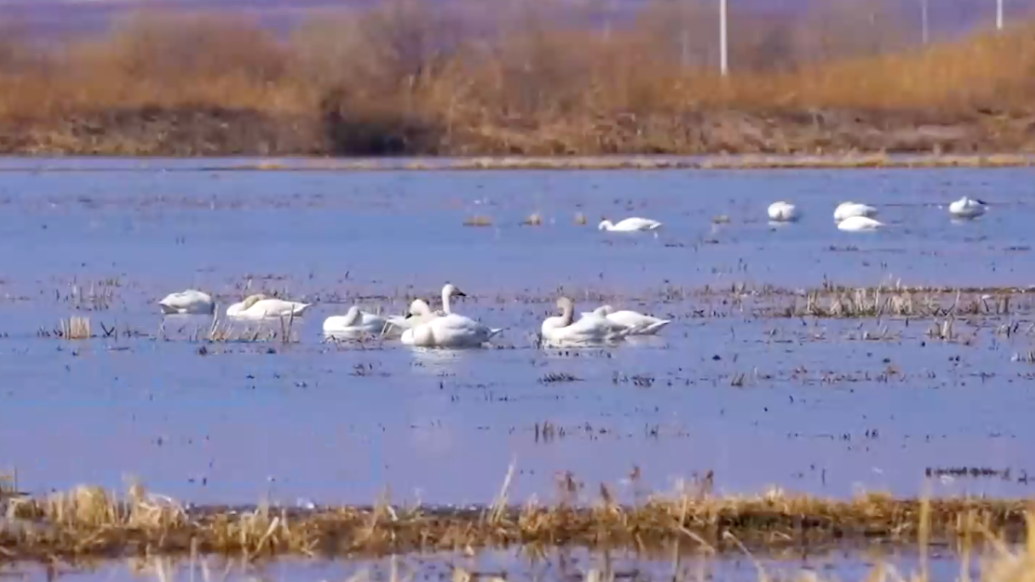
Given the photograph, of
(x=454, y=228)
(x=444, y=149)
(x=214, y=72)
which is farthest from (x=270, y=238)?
(x=214, y=72)

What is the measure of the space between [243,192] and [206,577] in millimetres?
30750

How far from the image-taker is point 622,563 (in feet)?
28.5

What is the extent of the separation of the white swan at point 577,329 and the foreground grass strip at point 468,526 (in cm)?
668

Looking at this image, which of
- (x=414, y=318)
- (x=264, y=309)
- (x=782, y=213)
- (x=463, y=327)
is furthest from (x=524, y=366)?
(x=782, y=213)

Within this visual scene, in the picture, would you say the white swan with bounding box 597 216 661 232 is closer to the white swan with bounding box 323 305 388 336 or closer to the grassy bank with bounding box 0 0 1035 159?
the white swan with bounding box 323 305 388 336

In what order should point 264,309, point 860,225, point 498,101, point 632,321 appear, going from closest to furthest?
point 632,321, point 264,309, point 860,225, point 498,101

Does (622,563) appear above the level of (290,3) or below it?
below

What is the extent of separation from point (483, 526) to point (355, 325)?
7.72 m

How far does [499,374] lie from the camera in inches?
576

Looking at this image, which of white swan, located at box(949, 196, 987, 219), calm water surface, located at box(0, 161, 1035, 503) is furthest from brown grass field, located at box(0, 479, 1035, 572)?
white swan, located at box(949, 196, 987, 219)

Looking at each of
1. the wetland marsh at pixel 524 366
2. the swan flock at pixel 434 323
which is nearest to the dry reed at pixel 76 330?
the wetland marsh at pixel 524 366

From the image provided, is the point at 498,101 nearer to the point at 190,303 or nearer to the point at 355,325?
the point at 190,303

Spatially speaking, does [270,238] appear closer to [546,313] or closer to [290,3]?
[546,313]

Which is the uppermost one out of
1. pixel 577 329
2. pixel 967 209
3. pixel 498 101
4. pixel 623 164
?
pixel 498 101
